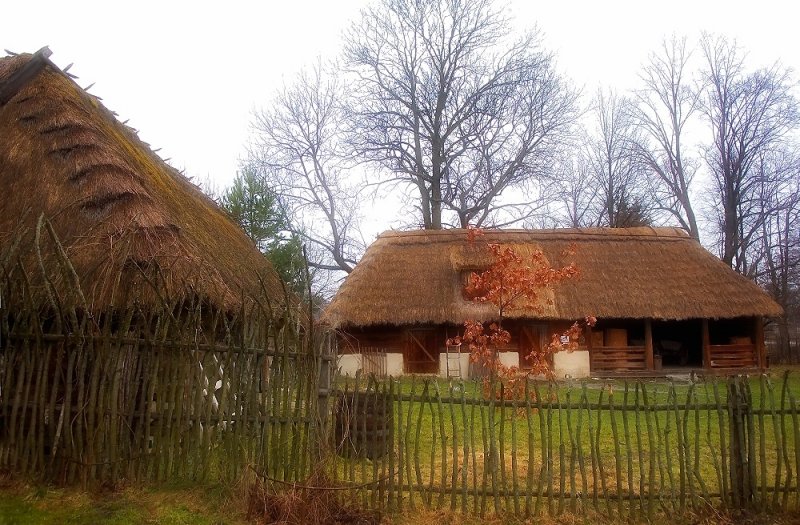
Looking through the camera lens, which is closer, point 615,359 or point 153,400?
point 153,400

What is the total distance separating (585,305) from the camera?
18.2 m

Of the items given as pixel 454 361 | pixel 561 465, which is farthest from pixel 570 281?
pixel 561 465

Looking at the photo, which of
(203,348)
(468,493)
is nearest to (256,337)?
(203,348)

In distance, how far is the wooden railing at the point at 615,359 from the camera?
19.1 m

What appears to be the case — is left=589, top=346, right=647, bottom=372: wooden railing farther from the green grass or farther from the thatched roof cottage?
the green grass

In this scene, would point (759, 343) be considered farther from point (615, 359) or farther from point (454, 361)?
point (454, 361)

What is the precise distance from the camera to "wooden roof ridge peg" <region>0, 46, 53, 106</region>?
9508mm

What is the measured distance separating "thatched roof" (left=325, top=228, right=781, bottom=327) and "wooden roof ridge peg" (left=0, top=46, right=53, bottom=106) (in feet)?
33.9

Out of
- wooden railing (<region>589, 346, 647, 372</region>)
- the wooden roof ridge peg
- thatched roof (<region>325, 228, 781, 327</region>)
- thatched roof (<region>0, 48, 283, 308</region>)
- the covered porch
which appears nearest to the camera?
thatched roof (<region>0, 48, 283, 308</region>)

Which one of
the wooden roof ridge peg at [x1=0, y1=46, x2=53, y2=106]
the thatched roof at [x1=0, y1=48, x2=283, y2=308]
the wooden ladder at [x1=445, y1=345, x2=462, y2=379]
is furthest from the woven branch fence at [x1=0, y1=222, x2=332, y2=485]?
the wooden ladder at [x1=445, y1=345, x2=462, y2=379]

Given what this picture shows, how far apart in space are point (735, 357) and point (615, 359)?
386cm

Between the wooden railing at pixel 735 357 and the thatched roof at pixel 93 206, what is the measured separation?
15677 mm

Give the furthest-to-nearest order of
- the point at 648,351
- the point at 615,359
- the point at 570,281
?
the point at 615,359, the point at 570,281, the point at 648,351

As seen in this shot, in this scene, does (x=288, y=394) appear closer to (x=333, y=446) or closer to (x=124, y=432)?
(x=333, y=446)
